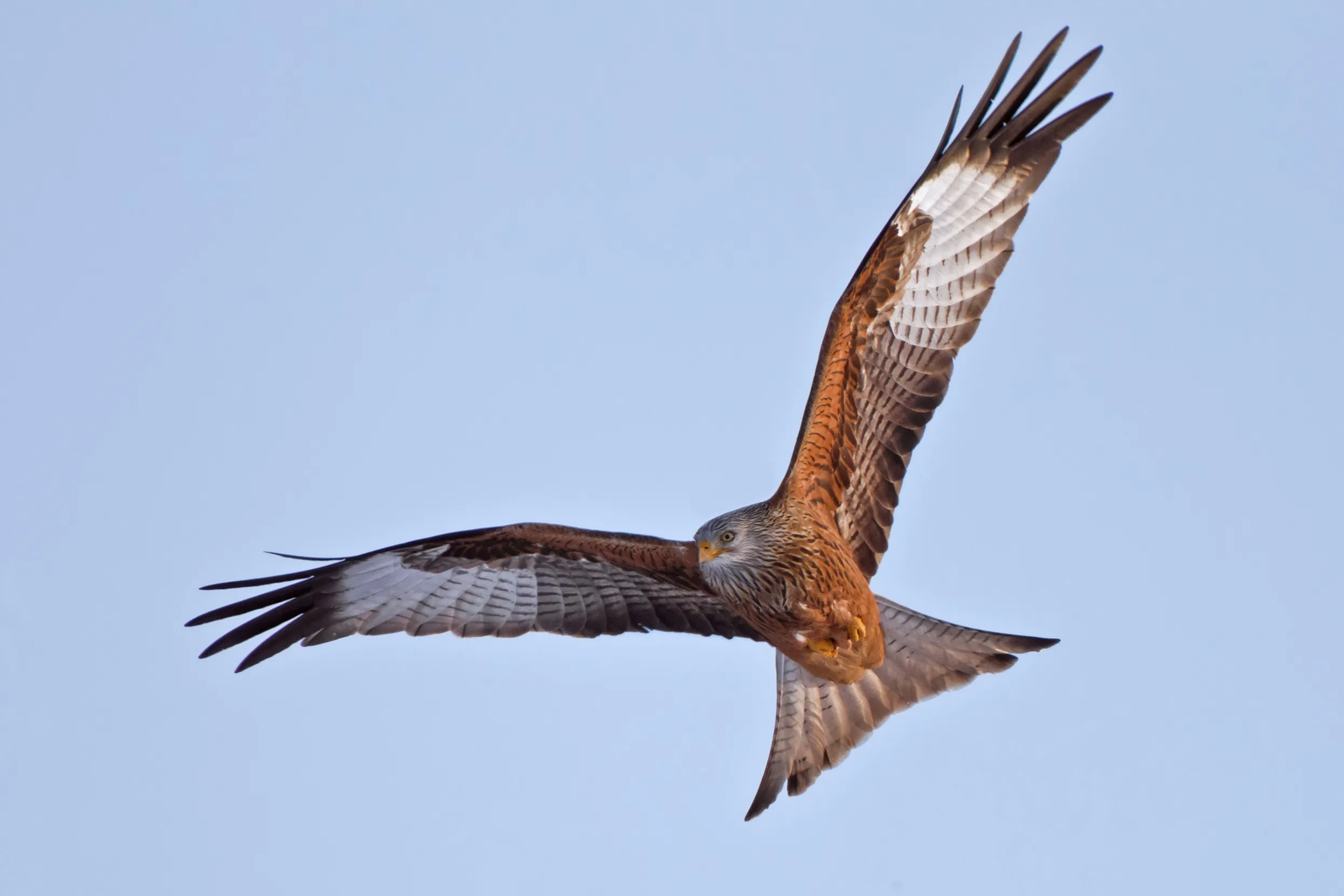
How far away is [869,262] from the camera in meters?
9.58

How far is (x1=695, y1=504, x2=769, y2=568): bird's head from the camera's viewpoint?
352 inches

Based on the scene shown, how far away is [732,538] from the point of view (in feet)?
29.7

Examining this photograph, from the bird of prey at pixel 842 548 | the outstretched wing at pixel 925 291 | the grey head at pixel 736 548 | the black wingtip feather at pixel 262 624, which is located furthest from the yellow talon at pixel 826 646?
the black wingtip feather at pixel 262 624

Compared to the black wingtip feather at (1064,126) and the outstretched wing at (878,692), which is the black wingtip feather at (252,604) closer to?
the outstretched wing at (878,692)

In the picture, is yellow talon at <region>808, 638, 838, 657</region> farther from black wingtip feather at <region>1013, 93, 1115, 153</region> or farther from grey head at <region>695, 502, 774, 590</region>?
black wingtip feather at <region>1013, 93, 1115, 153</region>

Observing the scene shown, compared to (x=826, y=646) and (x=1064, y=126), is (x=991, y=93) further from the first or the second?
(x=826, y=646)

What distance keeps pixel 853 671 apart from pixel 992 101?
3.90m

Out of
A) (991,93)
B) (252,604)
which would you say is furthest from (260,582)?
(991,93)

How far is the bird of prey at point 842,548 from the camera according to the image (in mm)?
9523

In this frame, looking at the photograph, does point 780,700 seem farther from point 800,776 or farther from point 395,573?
point 395,573

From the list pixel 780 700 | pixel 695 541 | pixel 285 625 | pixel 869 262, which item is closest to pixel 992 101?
pixel 869 262

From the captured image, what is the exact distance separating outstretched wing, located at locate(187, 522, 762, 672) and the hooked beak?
931 mm

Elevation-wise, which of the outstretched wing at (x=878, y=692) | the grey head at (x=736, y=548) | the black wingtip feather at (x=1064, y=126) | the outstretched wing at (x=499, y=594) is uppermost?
the black wingtip feather at (x=1064, y=126)

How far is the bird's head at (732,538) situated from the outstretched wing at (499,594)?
37.6 inches
